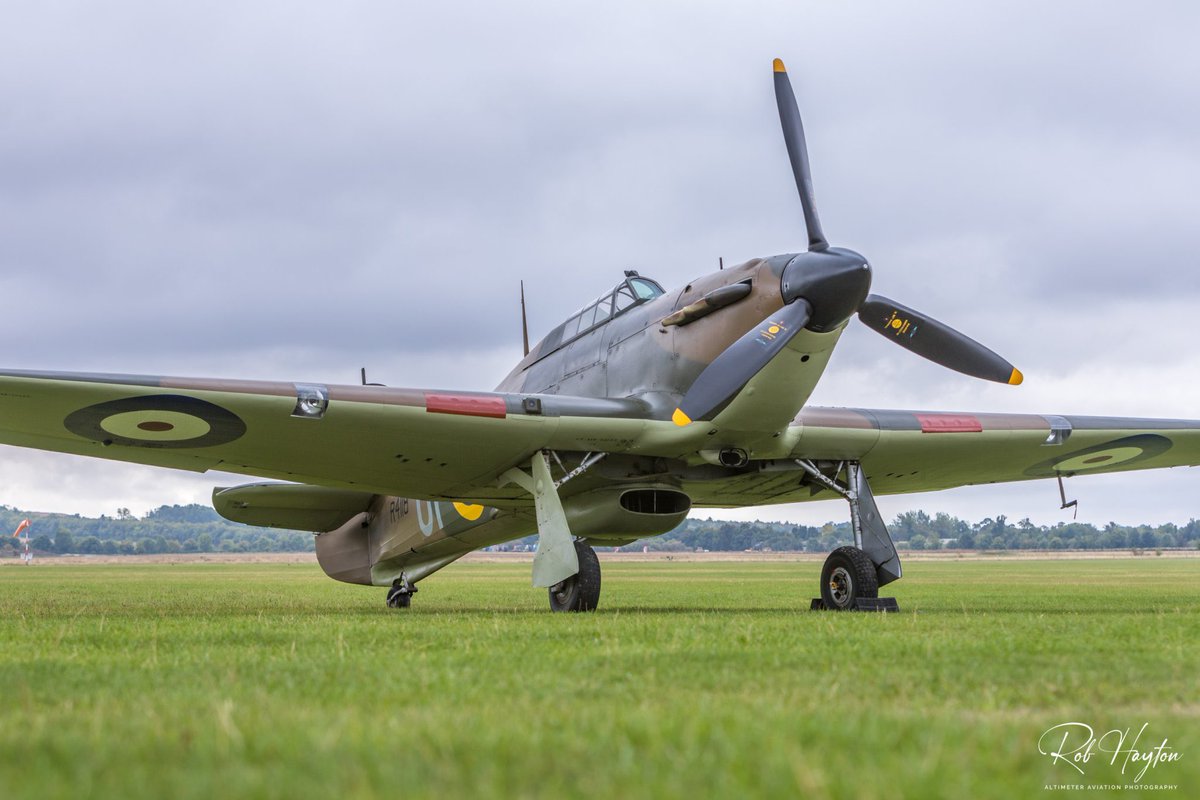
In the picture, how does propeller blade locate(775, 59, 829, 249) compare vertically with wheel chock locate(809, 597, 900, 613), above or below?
above

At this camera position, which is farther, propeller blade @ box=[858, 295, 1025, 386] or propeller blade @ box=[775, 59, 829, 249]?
propeller blade @ box=[858, 295, 1025, 386]

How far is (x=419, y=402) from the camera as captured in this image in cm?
1106

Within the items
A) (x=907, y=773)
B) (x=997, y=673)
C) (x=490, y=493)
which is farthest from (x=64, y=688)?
(x=490, y=493)

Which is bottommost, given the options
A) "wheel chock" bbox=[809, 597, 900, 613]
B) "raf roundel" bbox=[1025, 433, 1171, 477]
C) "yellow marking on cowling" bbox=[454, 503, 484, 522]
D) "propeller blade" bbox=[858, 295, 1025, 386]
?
"wheel chock" bbox=[809, 597, 900, 613]

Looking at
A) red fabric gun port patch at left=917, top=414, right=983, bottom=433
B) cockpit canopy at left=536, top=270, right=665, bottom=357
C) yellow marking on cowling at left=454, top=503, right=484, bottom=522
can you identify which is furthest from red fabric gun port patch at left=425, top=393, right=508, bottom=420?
red fabric gun port patch at left=917, top=414, right=983, bottom=433

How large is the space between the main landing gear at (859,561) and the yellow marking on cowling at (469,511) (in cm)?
496

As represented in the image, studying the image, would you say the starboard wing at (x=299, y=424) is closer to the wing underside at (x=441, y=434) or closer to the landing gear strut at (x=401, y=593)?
the wing underside at (x=441, y=434)

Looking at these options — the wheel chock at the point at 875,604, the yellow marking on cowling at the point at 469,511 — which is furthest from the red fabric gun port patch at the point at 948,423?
the yellow marking on cowling at the point at 469,511

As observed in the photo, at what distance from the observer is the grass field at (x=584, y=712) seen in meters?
2.36

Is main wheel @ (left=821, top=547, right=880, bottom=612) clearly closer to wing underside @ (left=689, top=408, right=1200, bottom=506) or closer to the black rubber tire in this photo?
wing underside @ (left=689, top=408, right=1200, bottom=506)

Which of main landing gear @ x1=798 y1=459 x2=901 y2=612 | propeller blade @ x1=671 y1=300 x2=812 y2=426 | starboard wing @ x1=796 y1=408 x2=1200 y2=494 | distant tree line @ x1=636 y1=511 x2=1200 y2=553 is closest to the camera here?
propeller blade @ x1=671 y1=300 x2=812 y2=426

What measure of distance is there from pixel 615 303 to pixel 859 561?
13.8ft

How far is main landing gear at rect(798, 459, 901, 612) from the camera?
11.3 metres

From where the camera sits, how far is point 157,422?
11.0m
